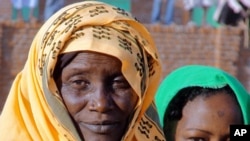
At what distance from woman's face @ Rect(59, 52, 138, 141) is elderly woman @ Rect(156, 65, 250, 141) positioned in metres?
0.48

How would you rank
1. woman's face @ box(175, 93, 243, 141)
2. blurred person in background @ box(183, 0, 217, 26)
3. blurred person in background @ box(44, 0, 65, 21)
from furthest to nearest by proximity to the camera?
blurred person in background @ box(183, 0, 217, 26) < blurred person in background @ box(44, 0, 65, 21) < woman's face @ box(175, 93, 243, 141)

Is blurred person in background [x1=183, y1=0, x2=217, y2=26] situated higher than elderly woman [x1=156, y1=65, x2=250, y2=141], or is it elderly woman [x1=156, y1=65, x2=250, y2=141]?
blurred person in background [x1=183, y1=0, x2=217, y2=26]

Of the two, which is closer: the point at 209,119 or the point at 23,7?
the point at 209,119

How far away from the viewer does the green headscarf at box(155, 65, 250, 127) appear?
4.04 meters

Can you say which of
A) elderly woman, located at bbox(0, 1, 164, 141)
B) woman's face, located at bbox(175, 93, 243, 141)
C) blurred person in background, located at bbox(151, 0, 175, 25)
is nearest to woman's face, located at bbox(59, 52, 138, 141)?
elderly woman, located at bbox(0, 1, 164, 141)

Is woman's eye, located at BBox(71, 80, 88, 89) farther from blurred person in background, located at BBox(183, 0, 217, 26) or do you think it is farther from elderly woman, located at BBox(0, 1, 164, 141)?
blurred person in background, located at BBox(183, 0, 217, 26)

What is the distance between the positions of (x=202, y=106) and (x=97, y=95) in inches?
24.6

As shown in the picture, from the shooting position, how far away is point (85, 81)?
3.62 m

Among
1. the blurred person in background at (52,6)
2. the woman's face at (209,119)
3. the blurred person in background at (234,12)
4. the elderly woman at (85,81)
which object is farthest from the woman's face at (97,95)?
the blurred person in background at (234,12)

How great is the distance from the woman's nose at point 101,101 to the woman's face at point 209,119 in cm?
56

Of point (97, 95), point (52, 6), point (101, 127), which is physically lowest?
point (101, 127)

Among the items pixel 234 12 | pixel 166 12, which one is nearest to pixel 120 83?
pixel 234 12

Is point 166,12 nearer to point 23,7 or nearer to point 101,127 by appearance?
point 23,7

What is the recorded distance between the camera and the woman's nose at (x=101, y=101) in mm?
3561
